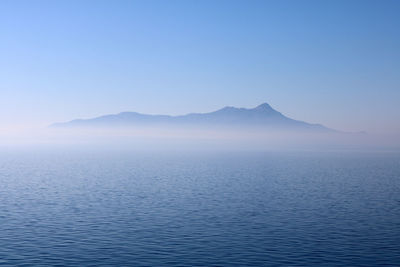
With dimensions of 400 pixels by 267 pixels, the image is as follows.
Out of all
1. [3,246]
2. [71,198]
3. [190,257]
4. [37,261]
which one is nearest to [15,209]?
[71,198]

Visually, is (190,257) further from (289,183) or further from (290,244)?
(289,183)

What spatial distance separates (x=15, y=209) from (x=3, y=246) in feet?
84.5

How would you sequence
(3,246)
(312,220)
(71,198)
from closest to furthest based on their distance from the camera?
1. (3,246)
2. (312,220)
3. (71,198)

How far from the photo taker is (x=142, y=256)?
46.5 m

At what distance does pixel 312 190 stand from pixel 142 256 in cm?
6705

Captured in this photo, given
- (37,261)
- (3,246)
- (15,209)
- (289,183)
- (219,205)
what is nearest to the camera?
(37,261)

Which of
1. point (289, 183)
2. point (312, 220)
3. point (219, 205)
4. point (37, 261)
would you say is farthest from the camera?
point (289, 183)

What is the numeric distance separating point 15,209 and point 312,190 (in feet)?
214

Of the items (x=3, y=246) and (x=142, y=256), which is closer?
(x=142, y=256)

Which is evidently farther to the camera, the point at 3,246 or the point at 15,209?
the point at 15,209

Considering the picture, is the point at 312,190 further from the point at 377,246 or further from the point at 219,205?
the point at 377,246

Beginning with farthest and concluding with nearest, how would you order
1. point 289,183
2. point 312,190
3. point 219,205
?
point 289,183 → point 312,190 → point 219,205

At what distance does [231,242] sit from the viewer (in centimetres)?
5266

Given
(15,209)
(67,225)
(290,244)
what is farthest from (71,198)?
(290,244)
